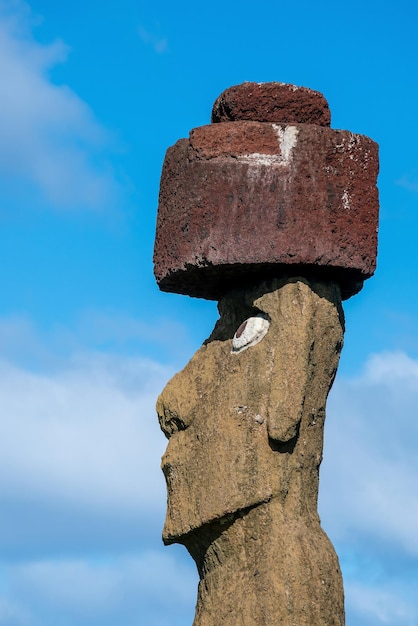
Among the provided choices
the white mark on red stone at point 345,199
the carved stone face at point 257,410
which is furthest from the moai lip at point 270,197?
the carved stone face at point 257,410

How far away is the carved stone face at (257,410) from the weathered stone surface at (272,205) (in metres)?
0.28

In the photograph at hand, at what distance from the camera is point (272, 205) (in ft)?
44.4

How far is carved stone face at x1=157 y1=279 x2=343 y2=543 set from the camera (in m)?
13.4

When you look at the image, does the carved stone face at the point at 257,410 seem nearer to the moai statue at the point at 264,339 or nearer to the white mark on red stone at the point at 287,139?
the moai statue at the point at 264,339

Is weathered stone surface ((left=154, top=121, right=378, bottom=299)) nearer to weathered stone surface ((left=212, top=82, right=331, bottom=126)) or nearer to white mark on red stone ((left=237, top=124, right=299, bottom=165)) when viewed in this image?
white mark on red stone ((left=237, top=124, right=299, bottom=165))

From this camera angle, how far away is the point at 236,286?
14.0 m

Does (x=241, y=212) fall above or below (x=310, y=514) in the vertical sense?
above

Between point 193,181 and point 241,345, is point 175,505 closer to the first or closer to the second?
point 241,345

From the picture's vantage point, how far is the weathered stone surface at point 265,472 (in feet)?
43.2

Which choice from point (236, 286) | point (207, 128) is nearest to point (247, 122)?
point (207, 128)

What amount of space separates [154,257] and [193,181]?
73cm

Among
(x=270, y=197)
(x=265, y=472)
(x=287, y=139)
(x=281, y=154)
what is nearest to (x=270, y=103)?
(x=287, y=139)


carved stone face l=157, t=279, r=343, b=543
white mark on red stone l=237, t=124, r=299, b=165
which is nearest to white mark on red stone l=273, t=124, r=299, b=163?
white mark on red stone l=237, t=124, r=299, b=165

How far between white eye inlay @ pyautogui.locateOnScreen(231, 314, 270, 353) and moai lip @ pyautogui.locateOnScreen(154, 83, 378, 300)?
33 cm
